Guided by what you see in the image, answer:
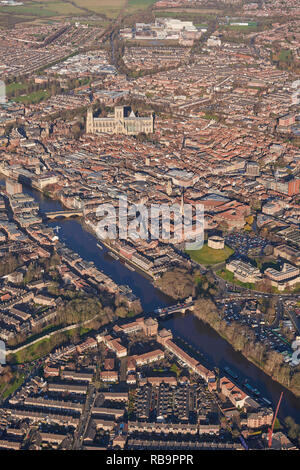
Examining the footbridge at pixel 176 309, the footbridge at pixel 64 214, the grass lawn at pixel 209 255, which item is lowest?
the footbridge at pixel 176 309

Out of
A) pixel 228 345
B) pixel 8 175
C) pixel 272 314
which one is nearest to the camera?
pixel 228 345

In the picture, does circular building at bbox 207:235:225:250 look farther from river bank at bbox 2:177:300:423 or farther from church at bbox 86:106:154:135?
church at bbox 86:106:154:135

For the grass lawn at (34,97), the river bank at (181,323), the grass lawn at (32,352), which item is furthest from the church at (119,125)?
the grass lawn at (32,352)

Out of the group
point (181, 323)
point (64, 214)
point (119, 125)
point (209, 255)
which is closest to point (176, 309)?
point (181, 323)

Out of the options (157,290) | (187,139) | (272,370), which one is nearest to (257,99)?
(187,139)

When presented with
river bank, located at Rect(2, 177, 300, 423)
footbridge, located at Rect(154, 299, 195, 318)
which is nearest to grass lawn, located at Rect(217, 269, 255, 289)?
footbridge, located at Rect(154, 299, 195, 318)

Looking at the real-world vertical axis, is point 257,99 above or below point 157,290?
above

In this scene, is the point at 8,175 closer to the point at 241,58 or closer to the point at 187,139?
the point at 187,139

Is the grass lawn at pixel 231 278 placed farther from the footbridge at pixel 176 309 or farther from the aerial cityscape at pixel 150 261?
the footbridge at pixel 176 309
